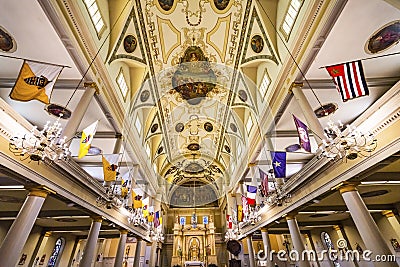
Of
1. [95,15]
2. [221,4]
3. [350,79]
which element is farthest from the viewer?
[221,4]

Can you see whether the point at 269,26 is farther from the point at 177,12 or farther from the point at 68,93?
the point at 68,93

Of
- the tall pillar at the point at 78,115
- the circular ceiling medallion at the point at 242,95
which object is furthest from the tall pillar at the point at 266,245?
the tall pillar at the point at 78,115

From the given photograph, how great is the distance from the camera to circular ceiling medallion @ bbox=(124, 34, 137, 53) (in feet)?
40.9

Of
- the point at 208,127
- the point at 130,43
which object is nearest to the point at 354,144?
the point at 130,43

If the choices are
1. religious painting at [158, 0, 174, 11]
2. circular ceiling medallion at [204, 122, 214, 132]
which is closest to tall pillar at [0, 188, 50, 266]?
religious painting at [158, 0, 174, 11]

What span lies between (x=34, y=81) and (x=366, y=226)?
396 inches

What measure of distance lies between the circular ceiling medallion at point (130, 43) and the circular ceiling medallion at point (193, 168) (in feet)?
68.5

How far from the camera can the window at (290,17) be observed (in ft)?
33.0

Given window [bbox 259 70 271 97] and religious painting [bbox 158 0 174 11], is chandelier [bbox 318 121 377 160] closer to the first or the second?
window [bbox 259 70 271 97]

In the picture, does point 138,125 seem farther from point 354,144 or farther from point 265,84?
point 354,144

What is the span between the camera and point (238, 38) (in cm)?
1380

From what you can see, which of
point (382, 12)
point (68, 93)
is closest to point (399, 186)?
point (382, 12)

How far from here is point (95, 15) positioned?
1035cm

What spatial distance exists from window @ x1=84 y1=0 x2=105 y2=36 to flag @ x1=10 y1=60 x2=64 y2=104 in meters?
5.31
